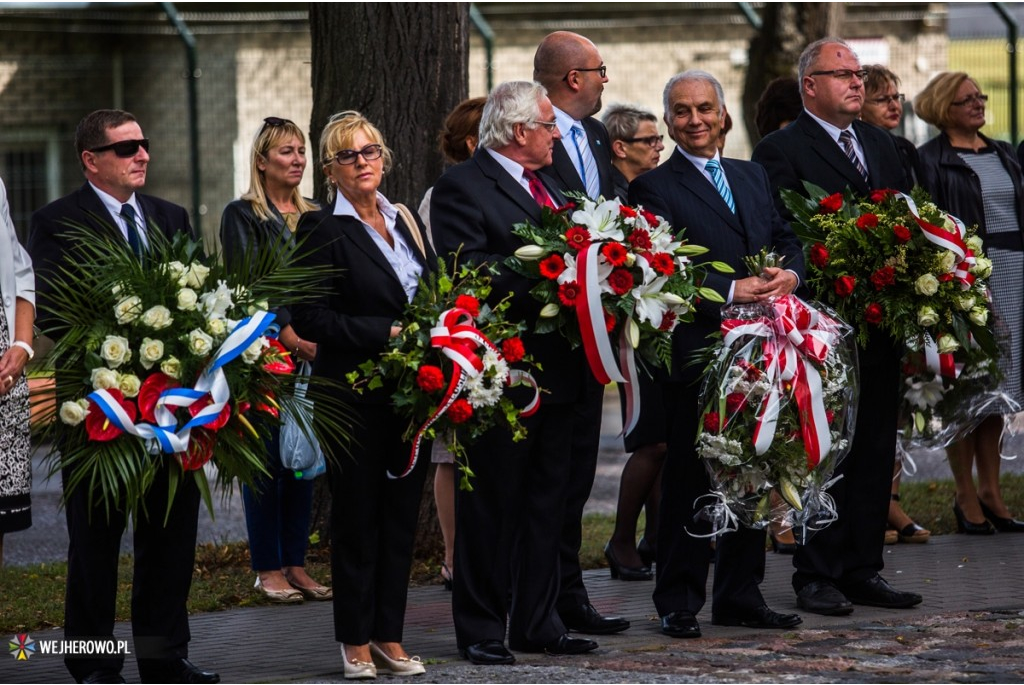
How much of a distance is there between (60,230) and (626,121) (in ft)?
12.2

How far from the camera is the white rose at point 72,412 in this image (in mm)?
5324

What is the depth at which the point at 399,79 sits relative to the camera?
28.8 ft

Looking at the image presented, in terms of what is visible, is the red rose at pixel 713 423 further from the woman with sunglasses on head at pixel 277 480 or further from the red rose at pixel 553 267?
the woman with sunglasses on head at pixel 277 480

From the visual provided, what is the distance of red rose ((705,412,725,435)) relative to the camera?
6.29m

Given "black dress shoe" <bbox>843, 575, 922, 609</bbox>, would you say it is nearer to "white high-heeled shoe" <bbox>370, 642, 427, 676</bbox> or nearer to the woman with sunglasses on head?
"white high-heeled shoe" <bbox>370, 642, 427, 676</bbox>

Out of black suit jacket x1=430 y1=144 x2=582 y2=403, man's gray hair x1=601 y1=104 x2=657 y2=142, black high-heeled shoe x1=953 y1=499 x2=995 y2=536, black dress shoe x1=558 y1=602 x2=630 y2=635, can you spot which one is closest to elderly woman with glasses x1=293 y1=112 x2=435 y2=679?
black suit jacket x1=430 y1=144 x2=582 y2=403

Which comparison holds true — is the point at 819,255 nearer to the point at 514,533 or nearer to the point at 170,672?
the point at 514,533

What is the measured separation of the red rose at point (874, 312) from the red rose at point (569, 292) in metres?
1.69

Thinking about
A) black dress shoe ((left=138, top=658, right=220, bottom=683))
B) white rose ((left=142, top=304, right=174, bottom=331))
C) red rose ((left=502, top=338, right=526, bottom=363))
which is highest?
white rose ((left=142, top=304, right=174, bottom=331))

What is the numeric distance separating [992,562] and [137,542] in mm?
4500

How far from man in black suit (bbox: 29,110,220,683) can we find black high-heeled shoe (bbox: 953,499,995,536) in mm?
4910

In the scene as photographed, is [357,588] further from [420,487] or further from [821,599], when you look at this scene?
[821,599]

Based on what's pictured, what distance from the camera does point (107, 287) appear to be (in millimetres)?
A: 5484

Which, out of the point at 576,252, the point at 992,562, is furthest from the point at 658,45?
the point at 576,252
